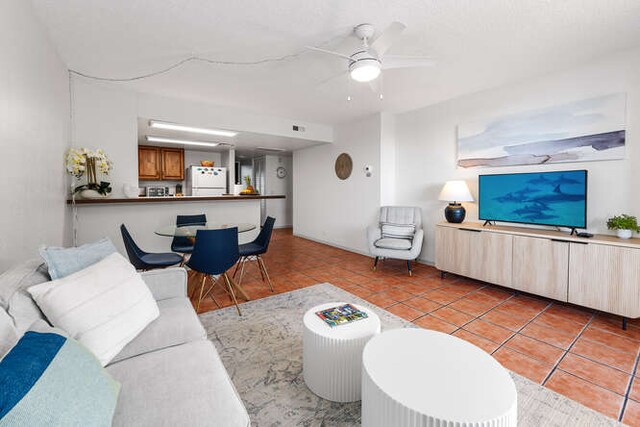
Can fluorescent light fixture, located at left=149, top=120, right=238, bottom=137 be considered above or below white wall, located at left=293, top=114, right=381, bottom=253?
above

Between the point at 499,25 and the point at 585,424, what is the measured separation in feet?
8.85

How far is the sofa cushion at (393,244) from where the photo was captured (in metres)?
4.01

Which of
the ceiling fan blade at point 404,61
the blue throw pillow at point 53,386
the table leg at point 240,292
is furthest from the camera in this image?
the table leg at point 240,292

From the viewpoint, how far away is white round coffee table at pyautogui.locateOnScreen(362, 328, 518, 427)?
3.21 ft

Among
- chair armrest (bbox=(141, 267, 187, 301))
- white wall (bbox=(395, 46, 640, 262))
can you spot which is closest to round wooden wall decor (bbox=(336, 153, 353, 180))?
white wall (bbox=(395, 46, 640, 262))

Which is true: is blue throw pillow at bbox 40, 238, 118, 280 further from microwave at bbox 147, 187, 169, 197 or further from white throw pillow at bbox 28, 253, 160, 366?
microwave at bbox 147, 187, 169, 197

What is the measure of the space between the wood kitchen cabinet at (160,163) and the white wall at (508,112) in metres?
4.82

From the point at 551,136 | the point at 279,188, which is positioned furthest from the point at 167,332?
the point at 279,188

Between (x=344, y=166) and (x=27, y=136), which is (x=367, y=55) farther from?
(x=344, y=166)

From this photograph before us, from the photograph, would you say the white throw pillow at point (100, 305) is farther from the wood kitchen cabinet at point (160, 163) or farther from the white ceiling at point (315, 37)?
the wood kitchen cabinet at point (160, 163)

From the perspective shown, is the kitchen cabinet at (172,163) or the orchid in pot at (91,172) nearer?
the orchid in pot at (91,172)

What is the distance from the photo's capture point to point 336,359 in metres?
1.55

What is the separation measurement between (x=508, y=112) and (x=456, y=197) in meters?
1.20

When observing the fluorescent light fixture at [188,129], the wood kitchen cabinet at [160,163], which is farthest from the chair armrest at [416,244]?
the wood kitchen cabinet at [160,163]
